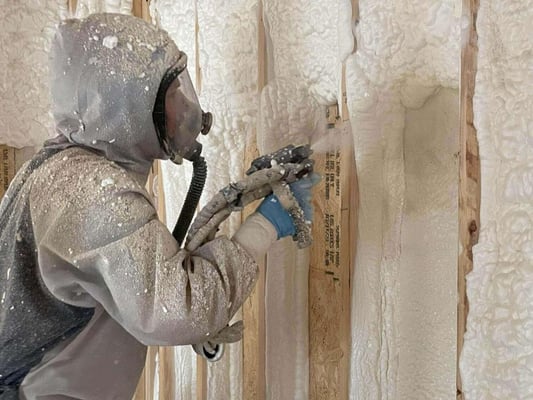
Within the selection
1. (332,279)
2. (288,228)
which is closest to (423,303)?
(332,279)

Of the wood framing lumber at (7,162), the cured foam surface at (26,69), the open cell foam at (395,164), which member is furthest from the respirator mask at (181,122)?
the wood framing lumber at (7,162)

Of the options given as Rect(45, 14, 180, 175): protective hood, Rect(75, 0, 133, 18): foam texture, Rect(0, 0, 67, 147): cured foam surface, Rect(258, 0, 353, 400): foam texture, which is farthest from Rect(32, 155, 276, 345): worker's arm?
Rect(0, 0, 67, 147): cured foam surface

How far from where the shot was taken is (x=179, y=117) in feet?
4.75

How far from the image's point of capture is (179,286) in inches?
49.6

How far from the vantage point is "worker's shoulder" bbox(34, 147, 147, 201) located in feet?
4.24

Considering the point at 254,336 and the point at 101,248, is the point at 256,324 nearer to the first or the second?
the point at 254,336

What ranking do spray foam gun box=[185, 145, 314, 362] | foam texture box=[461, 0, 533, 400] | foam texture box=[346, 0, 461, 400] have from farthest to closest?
foam texture box=[346, 0, 461, 400]
spray foam gun box=[185, 145, 314, 362]
foam texture box=[461, 0, 533, 400]

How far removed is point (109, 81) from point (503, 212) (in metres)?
0.77

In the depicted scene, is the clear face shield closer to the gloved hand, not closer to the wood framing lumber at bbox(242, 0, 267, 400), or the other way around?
the gloved hand

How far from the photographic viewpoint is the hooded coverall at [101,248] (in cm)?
126

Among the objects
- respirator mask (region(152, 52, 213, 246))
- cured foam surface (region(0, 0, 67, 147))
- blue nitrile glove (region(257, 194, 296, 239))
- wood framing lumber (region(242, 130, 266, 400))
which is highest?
cured foam surface (region(0, 0, 67, 147))

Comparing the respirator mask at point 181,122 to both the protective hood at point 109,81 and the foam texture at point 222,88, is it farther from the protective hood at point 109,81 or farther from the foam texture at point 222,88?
the foam texture at point 222,88

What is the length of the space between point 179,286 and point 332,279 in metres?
0.65

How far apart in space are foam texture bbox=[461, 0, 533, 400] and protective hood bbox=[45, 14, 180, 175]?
608 mm
